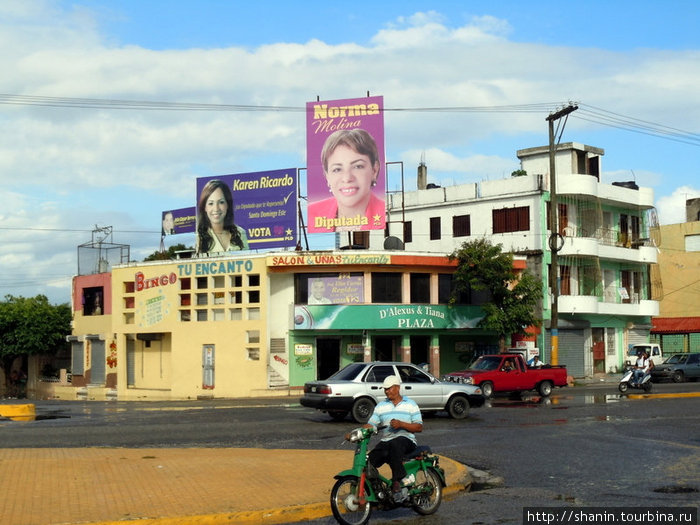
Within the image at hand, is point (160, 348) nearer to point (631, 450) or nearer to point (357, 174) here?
point (357, 174)

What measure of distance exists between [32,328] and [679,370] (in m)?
38.6

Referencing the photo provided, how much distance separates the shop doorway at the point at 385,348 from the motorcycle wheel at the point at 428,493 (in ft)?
109

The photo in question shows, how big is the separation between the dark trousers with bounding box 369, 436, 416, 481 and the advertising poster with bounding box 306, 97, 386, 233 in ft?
105

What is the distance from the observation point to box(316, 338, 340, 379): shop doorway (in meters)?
42.5

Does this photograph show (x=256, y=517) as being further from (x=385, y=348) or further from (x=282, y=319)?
(x=385, y=348)

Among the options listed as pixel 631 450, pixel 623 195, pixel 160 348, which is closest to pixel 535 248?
pixel 623 195

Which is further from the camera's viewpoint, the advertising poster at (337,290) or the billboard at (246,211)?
the billboard at (246,211)

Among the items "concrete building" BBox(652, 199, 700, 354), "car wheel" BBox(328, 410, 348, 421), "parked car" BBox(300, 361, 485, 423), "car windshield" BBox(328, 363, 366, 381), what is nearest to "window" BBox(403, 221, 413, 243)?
"concrete building" BBox(652, 199, 700, 354)

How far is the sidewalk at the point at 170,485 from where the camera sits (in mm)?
10242

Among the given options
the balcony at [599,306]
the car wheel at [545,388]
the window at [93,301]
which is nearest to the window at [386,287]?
the car wheel at [545,388]

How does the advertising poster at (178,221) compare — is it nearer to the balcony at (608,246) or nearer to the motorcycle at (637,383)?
the balcony at (608,246)

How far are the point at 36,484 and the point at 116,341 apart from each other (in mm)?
35755

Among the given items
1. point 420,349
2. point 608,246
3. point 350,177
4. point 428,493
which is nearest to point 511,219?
point 608,246

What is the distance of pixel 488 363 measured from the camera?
109 feet
